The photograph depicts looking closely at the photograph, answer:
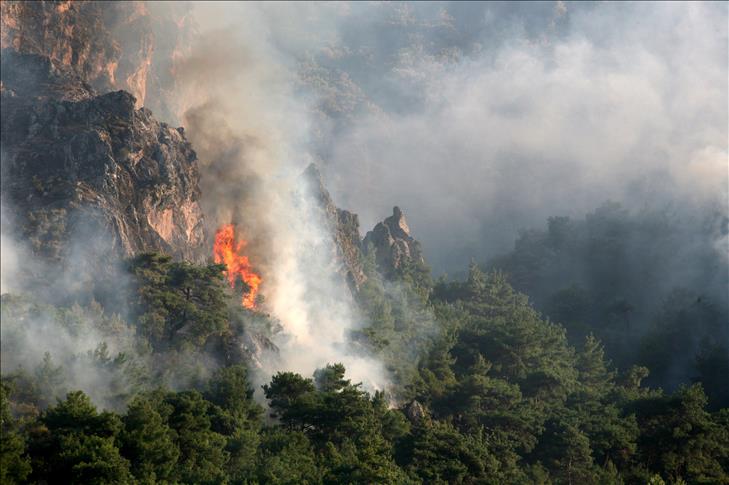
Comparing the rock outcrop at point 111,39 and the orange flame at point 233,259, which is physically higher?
the rock outcrop at point 111,39

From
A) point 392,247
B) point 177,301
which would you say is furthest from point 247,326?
point 392,247

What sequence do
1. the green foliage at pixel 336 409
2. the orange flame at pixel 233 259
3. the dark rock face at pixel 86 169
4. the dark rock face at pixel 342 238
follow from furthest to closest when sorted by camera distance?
the dark rock face at pixel 342 238, the orange flame at pixel 233 259, the dark rock face at pixel 86 169, the green foliage at pixel 336 409

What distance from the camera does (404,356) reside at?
100438 mm

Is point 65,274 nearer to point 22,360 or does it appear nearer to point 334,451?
point 22,360

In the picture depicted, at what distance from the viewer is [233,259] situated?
10550 cm

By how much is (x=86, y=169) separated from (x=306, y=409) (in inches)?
1393

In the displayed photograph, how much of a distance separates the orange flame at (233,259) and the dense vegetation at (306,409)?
497 inches

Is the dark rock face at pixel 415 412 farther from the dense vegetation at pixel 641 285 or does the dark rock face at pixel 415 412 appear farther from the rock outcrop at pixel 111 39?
the rock outcrop at pixel 111 39

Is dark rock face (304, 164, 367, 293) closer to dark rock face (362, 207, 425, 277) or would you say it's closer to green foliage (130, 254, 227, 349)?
dark rock face (362, 207, 425, 277)

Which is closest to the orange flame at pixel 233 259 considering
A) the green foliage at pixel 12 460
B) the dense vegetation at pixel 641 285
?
the green foliage at pixel 12 460

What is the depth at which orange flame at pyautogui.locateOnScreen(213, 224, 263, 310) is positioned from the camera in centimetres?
10200

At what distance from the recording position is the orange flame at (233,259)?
102m

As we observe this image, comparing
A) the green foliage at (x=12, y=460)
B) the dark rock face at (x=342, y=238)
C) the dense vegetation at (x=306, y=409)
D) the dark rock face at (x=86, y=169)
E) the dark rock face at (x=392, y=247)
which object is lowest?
the green foliage at (x=12, y=460)

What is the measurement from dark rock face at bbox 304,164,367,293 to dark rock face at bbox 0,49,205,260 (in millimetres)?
26637
